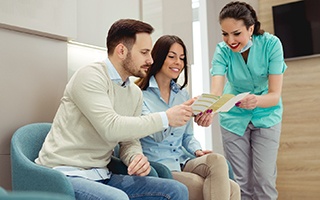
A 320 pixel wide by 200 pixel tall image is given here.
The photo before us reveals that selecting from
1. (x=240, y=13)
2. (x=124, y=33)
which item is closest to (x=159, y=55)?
(x=124, y=33)

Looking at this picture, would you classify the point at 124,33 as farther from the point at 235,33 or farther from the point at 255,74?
the point at 255,74

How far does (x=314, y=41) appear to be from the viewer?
3836 mm

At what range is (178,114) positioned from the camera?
1744 millimetres

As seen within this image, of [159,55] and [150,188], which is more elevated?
[159,55]

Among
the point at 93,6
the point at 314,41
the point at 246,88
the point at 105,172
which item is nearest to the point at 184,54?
the point at 246,88

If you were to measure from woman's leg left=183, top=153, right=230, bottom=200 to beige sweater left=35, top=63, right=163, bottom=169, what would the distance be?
0.47 metres

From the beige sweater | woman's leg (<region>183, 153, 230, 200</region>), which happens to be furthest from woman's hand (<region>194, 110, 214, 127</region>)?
the beige sweater

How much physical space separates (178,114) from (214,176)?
416mm

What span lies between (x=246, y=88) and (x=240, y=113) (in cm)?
17

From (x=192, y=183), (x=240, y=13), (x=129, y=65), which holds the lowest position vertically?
(x=192, y=183)

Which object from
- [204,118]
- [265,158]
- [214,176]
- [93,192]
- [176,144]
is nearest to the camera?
[93,192]

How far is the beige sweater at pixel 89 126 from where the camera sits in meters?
1.59

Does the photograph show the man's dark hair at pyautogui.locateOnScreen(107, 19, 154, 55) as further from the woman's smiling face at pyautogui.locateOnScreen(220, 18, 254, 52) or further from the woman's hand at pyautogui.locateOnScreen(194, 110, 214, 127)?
the woman's smiling face at pyautogui.locateOnScreen(220, 18, 254, 52)

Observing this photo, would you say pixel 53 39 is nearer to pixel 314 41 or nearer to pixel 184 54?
pixel 184 54
